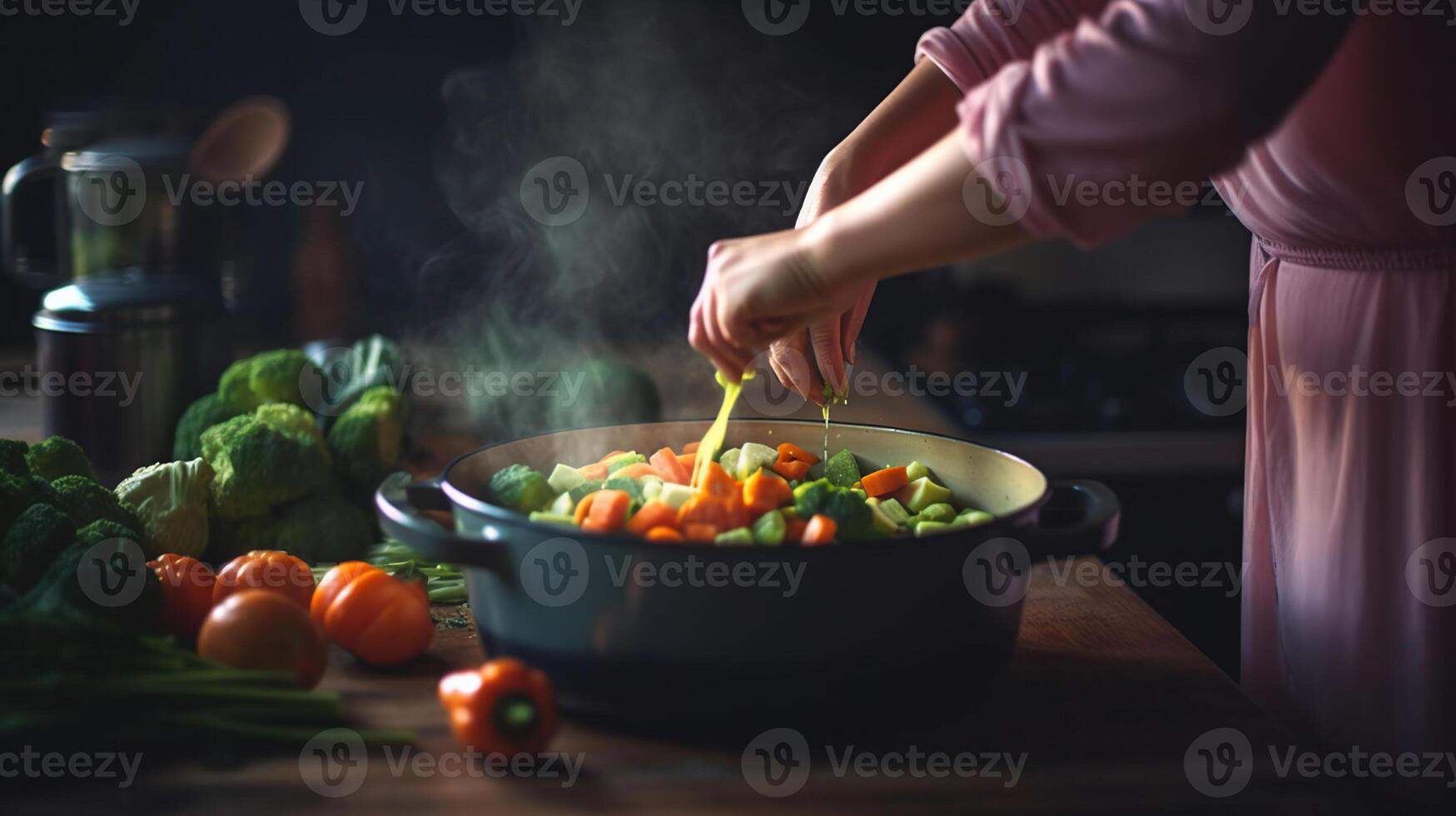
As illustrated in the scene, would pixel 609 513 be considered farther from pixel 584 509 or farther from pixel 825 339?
pixel 825 339

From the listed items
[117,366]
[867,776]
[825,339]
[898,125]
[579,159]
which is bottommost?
[867,776]

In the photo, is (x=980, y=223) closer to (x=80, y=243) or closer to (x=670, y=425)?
(x=670, y=425)

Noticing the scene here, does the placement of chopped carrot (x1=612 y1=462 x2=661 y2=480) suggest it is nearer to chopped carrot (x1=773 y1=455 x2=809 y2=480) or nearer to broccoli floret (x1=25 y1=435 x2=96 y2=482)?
chopped carrot (x1=773 y1=455 x2=809 y2=480)

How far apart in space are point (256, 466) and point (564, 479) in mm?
582

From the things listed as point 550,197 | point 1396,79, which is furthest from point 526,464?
point 550,197

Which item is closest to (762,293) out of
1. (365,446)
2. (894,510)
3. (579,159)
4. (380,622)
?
(894,510)

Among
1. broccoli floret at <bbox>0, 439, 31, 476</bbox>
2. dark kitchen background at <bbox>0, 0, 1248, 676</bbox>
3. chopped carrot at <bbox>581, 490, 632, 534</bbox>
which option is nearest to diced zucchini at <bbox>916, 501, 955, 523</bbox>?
chopped carrot at <bbox>581, 490, 632, 534</bbox>

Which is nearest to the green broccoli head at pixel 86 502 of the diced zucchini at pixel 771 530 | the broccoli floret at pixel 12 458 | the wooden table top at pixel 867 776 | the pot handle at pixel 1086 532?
the broccoli floret at pixel 12 458

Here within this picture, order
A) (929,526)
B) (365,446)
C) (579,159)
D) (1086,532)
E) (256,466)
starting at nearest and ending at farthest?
(1086,532) → (929,526) → (256,466) → (365,446) → (579,159)

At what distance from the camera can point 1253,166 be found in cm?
119

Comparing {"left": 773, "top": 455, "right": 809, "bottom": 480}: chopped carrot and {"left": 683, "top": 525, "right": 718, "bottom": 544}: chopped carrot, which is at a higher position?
{"left": 773, "top": 455, "right": 809, "bottom": 480}: chopped carrot

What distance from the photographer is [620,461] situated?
131 cm

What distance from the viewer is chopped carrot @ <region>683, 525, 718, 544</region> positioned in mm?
1078

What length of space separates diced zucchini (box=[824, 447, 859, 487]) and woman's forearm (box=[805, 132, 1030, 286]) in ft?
1.34
